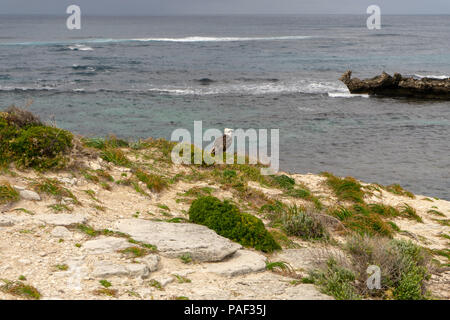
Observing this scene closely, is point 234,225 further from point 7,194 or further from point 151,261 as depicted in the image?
point 7,194

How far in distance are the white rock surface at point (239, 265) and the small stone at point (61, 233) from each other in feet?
8.20

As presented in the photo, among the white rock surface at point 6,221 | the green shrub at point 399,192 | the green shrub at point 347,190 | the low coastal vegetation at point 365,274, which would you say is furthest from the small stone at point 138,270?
the green shrub at point 399,192

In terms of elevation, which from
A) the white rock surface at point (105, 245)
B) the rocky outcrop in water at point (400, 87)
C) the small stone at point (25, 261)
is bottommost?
the white rock surface at point (105, 245)

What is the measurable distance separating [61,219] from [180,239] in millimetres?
2233

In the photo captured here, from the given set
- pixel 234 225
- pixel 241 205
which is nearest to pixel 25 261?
pixel 234 225

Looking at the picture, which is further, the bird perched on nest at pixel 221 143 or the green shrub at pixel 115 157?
the bird perched on nest at pixel 221 143

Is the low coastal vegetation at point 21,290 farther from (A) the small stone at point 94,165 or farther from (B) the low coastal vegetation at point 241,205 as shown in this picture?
(A) the small stone at point 94,165

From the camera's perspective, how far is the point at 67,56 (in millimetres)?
60781

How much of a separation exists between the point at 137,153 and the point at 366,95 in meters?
28.1

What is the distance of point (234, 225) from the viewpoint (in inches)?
355

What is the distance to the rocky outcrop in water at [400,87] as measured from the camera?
36.5 metres

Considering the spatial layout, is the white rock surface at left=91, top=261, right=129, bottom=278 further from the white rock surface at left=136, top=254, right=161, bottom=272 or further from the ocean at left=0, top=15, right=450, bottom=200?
the ocean at left=0, top=15, right=450, bottom=200

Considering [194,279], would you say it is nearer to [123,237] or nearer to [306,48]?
[123,237]

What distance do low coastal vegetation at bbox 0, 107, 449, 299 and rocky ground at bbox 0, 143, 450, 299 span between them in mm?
67
